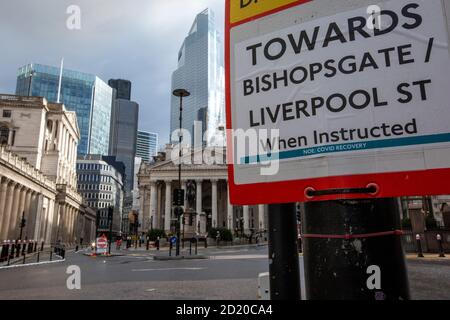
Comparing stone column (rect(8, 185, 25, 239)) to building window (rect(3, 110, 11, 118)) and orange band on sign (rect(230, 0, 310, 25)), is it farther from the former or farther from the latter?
orange band on sign (rect(230, 0, 310, 25))

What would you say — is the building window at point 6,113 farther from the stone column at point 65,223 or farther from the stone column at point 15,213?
the stone column at point 15,213

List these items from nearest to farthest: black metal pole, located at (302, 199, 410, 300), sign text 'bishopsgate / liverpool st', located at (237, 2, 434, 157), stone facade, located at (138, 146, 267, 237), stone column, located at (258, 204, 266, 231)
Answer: black metal pole, located at (302, 199, 410, 300) < sign text 'bishopsgate / liverpool st', located at (237, 2, 434, 157) < stone column, located at (258, 204, 266, 231) < stone facade, located at (138, 146, 267, 237)

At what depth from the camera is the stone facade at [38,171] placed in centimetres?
4006

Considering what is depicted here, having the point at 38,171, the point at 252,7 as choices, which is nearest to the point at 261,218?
the point at 38,171

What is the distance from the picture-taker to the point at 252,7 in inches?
96.7

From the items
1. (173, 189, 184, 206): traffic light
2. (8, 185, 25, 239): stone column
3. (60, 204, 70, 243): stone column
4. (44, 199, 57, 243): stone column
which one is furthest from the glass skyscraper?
Result: (173, 189, 184, 206): traffic light

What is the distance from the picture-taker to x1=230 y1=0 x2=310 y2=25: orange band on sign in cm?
231

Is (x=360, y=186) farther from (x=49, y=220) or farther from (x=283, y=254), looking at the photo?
(x=49, y=220)

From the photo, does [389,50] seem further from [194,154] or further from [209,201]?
[209,201]

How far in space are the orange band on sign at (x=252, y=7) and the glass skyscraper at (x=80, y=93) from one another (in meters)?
138

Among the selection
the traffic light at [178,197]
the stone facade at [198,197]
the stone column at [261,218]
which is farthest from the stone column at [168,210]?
the traffic light at [178,197]

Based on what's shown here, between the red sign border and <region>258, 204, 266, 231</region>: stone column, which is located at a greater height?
<region>258, 204, 266, 231</region>: stone column

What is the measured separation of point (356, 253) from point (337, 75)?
1.04 metres

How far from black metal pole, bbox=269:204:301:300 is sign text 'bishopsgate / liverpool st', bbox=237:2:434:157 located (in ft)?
1.61
